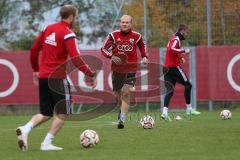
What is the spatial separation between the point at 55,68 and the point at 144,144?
1.82 meters

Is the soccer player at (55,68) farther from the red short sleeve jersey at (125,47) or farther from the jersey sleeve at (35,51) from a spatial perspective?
the red short sleeve jersey at (125,47)

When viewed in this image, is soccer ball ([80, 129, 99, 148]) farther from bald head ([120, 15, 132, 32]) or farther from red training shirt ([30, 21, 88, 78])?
bald head ([120, 15, 132, 32])

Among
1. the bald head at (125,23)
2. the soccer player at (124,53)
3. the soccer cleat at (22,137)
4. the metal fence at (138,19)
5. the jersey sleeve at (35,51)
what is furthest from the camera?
the metal fence at (138,19)

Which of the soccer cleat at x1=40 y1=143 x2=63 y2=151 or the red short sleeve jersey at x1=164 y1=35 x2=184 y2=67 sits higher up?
the red short sleeve jersey at x1=164 y1=35 x2=184 y2=67

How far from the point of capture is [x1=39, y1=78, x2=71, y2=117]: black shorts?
10.1 metres

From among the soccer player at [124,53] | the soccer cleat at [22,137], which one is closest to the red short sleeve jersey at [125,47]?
the soccer player at [124,53]

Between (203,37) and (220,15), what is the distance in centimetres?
92

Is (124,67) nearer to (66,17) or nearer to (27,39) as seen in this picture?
(66,17)

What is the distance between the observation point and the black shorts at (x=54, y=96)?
33.1ft

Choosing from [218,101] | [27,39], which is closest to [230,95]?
[218,101]

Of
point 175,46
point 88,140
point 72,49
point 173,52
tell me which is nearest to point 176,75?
point 173,52

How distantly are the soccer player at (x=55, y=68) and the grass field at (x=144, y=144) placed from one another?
413 millimetres

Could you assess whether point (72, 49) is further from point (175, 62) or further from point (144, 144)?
point (175, 62)

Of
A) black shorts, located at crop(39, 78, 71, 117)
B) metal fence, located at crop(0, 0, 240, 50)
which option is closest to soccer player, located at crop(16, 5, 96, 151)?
black shorts, located at crop(39, 78, 71, 117)
